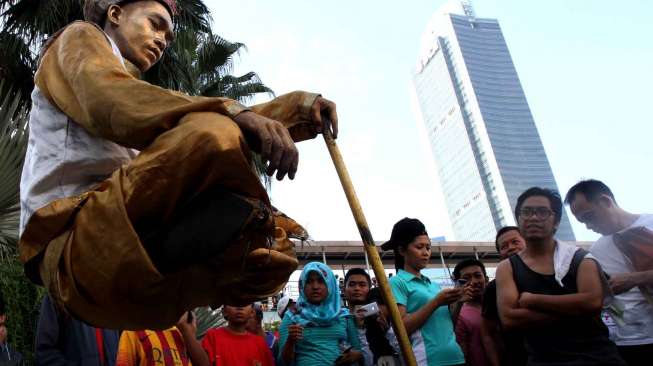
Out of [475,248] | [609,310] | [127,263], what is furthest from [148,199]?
[475,248]

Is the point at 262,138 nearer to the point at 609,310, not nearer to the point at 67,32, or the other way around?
the point at 67,32

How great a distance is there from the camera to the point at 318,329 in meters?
3.91

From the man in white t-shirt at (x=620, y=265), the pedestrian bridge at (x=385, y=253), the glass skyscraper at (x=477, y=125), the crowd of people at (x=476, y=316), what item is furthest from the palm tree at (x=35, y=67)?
the glass skyscraper at (x=477, y=125)

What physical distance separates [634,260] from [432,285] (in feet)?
4.14

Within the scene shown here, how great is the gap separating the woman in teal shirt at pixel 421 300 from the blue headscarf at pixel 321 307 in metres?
A: 0.53

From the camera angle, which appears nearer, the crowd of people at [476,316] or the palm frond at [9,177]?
the crowd of people at [476,316]

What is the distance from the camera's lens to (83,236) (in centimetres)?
139

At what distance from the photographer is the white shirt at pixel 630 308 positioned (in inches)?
121

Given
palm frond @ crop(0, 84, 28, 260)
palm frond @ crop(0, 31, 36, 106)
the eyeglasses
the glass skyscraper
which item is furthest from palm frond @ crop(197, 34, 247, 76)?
the glass skyscraper

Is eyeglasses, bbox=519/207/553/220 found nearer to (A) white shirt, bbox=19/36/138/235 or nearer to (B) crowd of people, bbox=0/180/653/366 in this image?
(B) crowd of people, bbox=0/180/653/366

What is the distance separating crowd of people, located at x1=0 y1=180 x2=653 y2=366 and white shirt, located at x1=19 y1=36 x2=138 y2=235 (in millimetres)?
1241

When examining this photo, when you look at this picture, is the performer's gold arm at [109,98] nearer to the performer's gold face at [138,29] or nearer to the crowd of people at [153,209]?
the crowd of people at [153,209]

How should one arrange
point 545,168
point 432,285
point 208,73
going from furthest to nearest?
point 545,168, point 208,73, point 432,285

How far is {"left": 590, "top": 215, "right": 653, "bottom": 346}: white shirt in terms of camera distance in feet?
10.1
